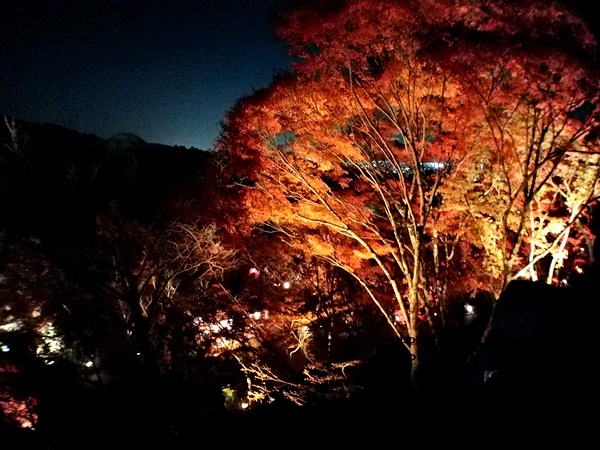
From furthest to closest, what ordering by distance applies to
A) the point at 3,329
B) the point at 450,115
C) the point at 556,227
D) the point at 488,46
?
the point at 3,329 → the point at 556,227 → the point at 450,115 → the point at 488,46

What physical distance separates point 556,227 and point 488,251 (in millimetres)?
2128

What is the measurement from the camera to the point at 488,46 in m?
6.88

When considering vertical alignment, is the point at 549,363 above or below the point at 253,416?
above

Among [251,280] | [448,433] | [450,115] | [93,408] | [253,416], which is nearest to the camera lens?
[448,433]

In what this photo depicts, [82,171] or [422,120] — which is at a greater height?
[82,171]

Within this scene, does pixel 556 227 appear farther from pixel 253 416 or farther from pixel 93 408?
pixel 93 408

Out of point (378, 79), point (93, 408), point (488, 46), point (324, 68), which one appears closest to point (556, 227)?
→ point (488, 46)

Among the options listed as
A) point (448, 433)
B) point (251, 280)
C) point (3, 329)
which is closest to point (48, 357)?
point (3, 329)

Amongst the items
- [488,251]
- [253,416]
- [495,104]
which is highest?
[495,104]

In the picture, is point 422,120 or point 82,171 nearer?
point 422,120

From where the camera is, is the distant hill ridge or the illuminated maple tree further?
the distant hill ridge

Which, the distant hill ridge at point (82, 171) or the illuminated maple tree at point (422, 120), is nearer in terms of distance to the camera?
the illuminated maple tree at point (422, 120)

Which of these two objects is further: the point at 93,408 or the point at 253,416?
the point at 93,408

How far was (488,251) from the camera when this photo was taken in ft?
→ 33.9
